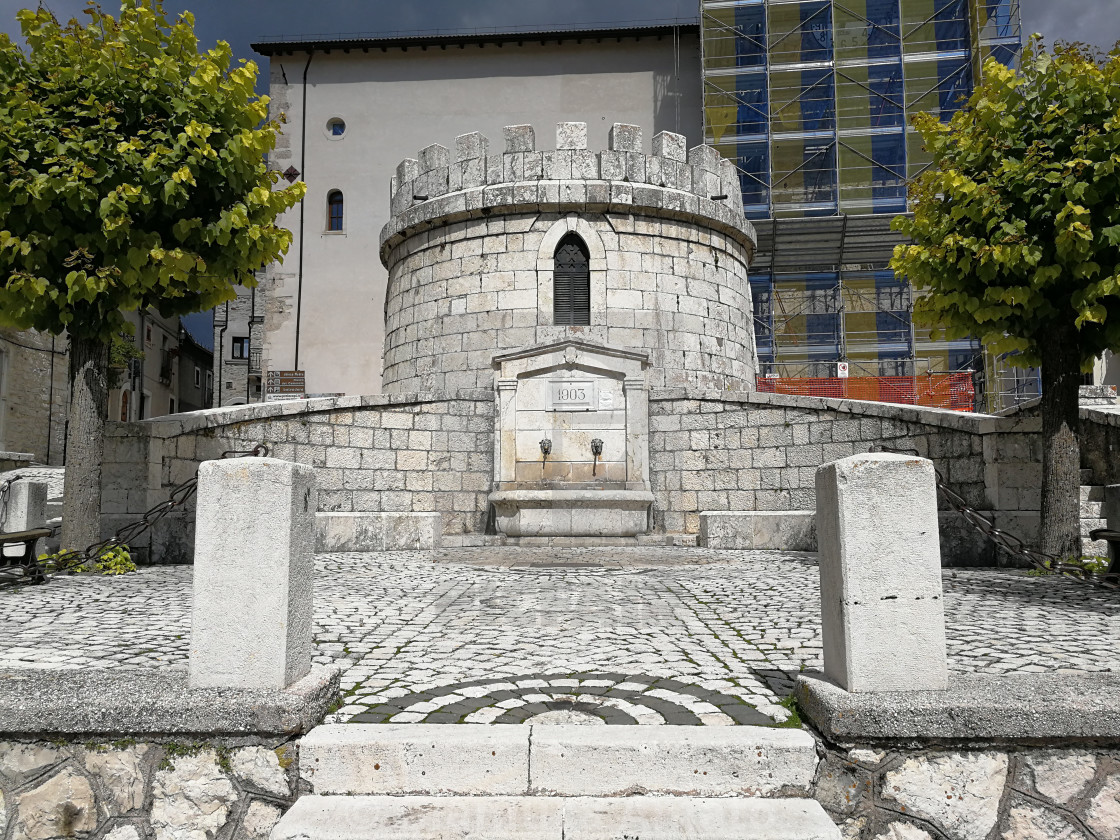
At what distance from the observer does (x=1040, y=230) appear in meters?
7.66

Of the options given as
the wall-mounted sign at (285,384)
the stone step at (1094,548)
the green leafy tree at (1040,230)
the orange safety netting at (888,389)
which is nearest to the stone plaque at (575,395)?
the green leafy tree at (1040,230)

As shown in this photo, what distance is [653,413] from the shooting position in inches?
483

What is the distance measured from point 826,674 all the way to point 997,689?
2.08 ft

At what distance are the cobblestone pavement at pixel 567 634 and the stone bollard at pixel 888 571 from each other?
53cm

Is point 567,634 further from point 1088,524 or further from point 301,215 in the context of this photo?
point 301,215

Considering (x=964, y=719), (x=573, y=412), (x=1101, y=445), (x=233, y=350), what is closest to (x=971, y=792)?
(x=964, y=719)

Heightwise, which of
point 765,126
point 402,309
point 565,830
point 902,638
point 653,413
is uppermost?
point 765,126

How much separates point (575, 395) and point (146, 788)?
9.04 metres

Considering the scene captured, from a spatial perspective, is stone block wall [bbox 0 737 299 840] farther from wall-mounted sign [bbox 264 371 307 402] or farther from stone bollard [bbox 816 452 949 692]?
wall-mounted sign [bbox 264 371 307 402]

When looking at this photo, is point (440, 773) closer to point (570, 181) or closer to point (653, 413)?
point (653, 413)

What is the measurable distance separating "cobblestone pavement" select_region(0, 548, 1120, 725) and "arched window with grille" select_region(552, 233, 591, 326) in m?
6.40

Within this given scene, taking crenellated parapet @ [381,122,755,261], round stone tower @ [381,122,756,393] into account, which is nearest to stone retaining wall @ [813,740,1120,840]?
round stone tower @ [381,122,756,393]

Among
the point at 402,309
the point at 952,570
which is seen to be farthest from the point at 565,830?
the point at 402,309

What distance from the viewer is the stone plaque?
11852mm
